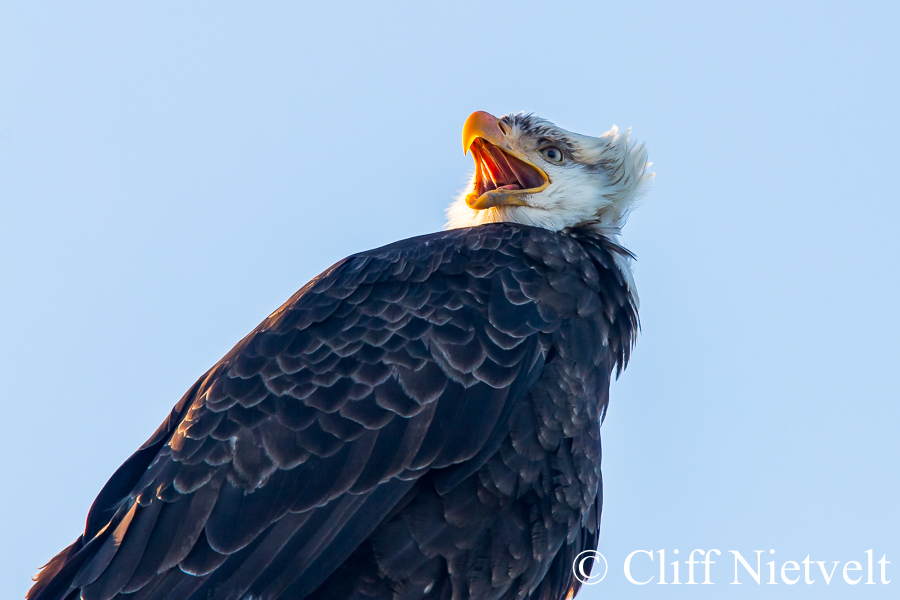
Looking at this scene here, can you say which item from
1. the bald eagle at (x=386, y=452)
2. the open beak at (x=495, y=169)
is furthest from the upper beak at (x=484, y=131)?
the bald eagle at (x=386, y=452)

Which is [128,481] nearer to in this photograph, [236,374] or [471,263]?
[236,374]

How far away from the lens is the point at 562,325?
593cm

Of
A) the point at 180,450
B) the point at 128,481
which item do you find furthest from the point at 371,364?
the point at 128,481

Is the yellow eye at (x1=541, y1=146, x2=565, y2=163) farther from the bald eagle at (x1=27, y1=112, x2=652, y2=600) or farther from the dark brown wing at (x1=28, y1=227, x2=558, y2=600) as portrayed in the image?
the dark brown wing at (x1=28, y1=227, x2=558, y2=600)

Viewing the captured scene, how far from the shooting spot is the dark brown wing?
5.25 m

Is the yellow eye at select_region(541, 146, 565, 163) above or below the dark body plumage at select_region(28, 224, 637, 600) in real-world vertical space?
above

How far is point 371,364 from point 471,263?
2.76 feet

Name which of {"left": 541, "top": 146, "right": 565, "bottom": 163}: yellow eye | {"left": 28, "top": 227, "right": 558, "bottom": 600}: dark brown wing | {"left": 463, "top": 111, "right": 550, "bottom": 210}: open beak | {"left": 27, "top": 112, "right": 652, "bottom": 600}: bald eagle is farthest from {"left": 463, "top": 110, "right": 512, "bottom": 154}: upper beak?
{"left": 28, "top": 227, "right": 558, "bottom": 600}: dark brown wing

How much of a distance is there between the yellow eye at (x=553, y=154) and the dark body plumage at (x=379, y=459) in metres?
1.26

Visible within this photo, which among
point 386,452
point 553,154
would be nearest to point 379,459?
point 386,452

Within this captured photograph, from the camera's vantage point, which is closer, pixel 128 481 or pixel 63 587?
pixel 63 587

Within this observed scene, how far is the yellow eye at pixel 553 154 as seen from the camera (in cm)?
707

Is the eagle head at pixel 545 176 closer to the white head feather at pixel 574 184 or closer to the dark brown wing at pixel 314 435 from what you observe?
the white head feather at pixel 574 184

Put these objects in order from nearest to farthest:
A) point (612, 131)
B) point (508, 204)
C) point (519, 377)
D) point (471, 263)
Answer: point (519, 377) < point (471, 263) < point (508, 204) < point (612, 131)
